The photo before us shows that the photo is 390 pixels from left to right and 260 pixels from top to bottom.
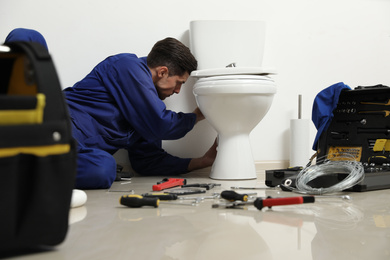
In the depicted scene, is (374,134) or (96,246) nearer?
(96,246)

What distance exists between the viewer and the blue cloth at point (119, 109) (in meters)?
2.19

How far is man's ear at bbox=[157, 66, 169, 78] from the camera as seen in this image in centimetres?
235

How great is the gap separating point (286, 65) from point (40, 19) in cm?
150

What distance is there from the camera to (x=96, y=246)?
3.19 ft

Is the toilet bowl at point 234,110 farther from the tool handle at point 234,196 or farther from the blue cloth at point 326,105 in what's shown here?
the tool handle at point 234,196

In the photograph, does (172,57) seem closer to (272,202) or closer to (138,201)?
(138,201)

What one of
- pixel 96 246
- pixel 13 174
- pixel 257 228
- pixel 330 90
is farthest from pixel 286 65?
pixel 13 174

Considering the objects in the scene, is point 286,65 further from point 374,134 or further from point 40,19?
point 40,19

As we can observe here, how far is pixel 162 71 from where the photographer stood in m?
2.36

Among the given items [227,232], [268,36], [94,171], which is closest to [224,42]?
[268,36]

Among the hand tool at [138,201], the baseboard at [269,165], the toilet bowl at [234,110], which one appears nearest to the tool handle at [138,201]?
the hand tool at [138,201]

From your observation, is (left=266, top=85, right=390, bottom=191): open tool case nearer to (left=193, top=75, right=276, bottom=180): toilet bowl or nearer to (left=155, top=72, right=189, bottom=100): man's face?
(left=193, top=75, right=276, bottom=180): toilet bowl

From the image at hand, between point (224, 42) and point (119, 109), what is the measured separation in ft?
2.48

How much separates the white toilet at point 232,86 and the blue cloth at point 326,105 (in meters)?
0.24
